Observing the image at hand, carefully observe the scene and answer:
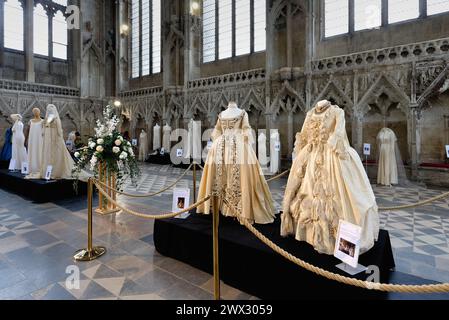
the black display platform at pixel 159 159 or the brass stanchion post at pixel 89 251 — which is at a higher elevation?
the black display platform at pixel 159 159

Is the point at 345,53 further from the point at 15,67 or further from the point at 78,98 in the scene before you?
the point at 15,67

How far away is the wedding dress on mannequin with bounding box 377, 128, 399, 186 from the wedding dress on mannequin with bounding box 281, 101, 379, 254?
670 centimetres

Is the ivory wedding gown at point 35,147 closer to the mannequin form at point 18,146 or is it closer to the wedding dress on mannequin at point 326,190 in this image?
the mannequin form at point 18,146

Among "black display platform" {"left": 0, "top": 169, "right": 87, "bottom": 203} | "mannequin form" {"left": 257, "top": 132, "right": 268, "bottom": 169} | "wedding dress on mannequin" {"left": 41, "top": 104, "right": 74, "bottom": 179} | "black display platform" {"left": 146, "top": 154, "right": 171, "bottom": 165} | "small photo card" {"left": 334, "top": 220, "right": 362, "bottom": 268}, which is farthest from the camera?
"black display platform" {"left": 146, "top": 154, "right": 171, "bottom": 165}

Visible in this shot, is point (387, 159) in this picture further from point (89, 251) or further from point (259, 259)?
point (89, 251)

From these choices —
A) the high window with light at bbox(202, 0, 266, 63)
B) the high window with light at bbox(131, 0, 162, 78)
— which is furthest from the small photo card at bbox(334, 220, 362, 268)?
the high window with light at bbox(131, 0, 162, 78)

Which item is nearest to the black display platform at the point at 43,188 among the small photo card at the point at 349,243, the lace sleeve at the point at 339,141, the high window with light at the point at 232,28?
the lace sleeve at the point at 339,141

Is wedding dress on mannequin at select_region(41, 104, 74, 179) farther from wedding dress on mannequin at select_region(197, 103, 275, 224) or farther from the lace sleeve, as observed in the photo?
the lace sleeve

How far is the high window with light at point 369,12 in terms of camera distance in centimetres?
855

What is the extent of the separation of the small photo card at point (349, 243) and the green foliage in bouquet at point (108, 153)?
4.11 m

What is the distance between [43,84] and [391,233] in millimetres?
17130

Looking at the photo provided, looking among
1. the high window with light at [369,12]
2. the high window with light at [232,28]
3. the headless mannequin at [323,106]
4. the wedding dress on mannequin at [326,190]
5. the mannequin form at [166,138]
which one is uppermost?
the high window with light at [232,28]

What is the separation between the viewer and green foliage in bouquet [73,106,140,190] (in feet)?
17.0

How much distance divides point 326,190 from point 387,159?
7.14 meters
